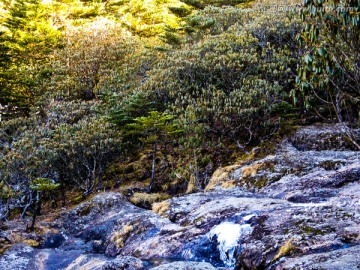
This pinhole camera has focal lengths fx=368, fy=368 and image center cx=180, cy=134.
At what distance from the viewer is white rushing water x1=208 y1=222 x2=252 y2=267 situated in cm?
666

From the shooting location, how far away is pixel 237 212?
26.0ft

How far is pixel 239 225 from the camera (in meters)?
7.21

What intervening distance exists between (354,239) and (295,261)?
1.05 metres

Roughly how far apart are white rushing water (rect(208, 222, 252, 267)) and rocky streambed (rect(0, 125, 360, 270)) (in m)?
0.02

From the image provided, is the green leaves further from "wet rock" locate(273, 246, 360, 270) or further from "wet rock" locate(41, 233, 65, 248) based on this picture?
"wet rock" locate(273, 246, 360, 270)

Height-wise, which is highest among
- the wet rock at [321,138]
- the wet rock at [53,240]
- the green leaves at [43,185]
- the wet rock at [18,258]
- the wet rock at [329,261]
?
the wet rock at [329,261]

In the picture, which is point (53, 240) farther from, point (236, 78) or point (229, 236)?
point (236, 78)

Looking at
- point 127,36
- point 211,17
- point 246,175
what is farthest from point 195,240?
point 127,36

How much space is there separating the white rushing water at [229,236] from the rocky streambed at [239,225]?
2 centimetres

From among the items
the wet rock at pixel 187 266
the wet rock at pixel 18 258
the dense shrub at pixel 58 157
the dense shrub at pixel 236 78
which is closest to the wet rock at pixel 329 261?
the wet rock at pixel 187 266

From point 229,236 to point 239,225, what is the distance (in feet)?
1.11

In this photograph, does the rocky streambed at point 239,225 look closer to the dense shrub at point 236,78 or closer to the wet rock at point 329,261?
the wet rock at point 329,261

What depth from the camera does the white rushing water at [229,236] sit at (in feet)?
21.9

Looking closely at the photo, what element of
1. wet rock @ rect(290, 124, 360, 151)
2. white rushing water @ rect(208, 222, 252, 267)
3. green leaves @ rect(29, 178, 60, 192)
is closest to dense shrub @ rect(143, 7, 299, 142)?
wet rock @ rect(290, 124, 360, 151)
